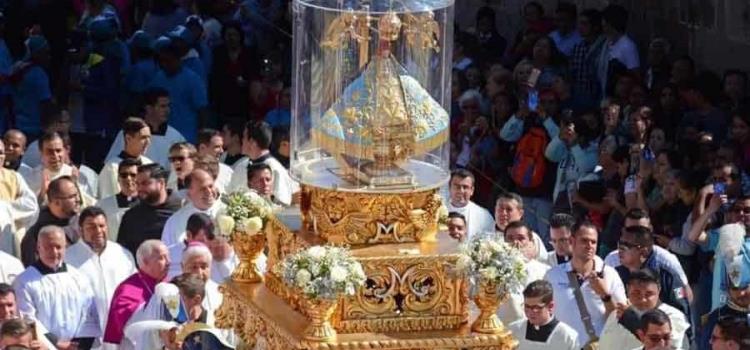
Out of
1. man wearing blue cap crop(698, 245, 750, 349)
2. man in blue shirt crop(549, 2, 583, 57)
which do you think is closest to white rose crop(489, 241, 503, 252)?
man wearing blue cap crop(698, 245, 750, 349)

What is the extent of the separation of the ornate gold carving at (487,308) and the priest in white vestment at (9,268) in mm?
6776

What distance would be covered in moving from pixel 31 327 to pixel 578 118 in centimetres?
744

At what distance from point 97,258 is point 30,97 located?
6.54 meters

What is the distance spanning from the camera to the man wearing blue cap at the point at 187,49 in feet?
83.5

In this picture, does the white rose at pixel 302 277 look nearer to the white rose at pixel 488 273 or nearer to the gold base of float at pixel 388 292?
the gold base of float at pixel 388 292

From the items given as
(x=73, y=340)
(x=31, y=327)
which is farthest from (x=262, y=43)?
(x=31, y=327)

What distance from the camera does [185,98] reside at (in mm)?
24734

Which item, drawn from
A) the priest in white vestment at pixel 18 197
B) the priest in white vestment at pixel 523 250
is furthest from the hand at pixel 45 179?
the priest in white vestment at pixel 523 250

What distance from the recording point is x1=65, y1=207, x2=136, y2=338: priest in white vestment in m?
18.6

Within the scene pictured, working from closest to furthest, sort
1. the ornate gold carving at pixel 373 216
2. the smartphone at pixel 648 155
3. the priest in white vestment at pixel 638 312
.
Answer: the ornate gold carving at pixel 373 216 → the priest in white vestment at pixel 638 312 → the smartphone at pixel 648 155

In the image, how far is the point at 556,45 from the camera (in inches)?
1019

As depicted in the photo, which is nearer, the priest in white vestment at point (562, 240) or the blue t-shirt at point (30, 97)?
the priest in white vestment at point (562, 240)

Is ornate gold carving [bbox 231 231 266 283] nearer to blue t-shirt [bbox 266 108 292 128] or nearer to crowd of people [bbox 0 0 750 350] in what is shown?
crowd of people [bbox 0 0 750 350]

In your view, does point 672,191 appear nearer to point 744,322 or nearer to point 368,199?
point 744,322
